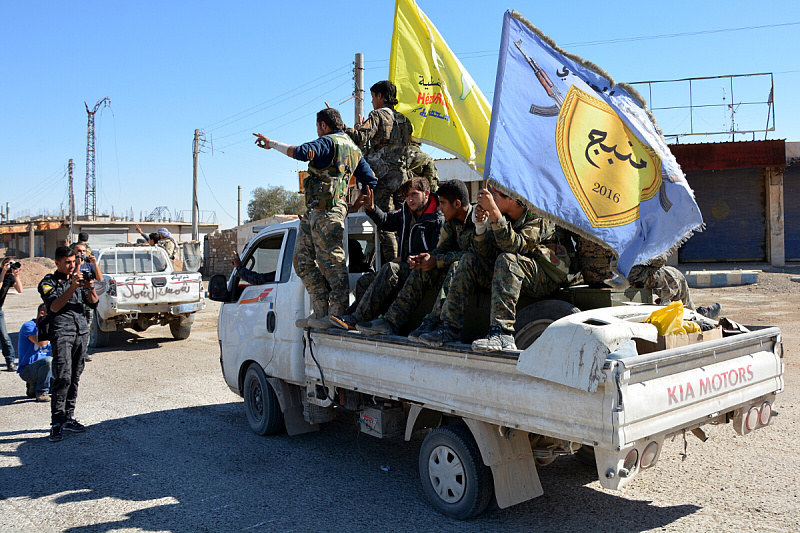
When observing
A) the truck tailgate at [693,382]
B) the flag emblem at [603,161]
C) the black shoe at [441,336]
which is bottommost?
the truck tailgate at [693,382]

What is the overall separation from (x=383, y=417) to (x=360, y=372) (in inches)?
15.1

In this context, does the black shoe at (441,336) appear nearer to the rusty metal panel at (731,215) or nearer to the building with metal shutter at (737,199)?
the building with metal shutter at (737,199)

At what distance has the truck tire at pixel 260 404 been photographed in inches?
235

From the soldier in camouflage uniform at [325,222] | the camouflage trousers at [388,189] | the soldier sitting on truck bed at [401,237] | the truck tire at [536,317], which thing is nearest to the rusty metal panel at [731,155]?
the camouflage trousers at [388,189]

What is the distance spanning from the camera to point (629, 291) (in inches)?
180

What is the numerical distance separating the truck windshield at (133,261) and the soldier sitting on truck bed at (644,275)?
11.5 m

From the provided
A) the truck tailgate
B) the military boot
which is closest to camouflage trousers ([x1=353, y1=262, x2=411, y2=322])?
the military boot

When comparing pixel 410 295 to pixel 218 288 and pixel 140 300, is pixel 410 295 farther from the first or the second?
pixel 140 300

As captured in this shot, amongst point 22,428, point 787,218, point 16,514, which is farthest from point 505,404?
point 787,218

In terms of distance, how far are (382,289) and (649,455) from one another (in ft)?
7.89

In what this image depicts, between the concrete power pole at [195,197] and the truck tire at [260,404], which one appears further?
the concrete power pole at [195,197]

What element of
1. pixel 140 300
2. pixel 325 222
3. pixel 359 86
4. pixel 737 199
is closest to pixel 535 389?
pixel 325 222

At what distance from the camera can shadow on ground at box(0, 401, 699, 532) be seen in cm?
402

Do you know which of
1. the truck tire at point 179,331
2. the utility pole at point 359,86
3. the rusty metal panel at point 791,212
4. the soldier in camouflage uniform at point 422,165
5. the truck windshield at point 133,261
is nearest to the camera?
the soldier in camouflage uniform at point 422,165
